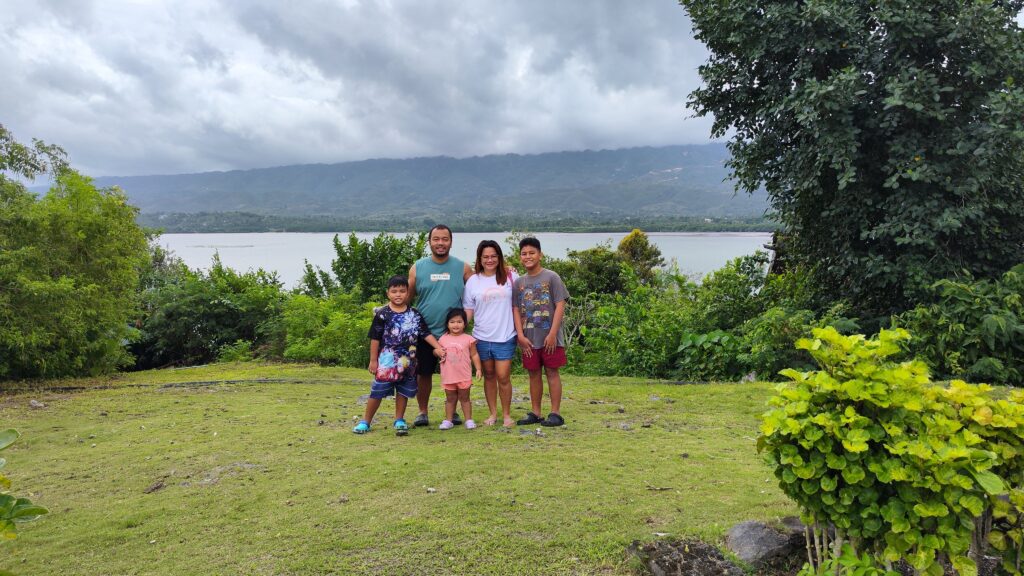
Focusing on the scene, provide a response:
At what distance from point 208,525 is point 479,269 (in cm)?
300

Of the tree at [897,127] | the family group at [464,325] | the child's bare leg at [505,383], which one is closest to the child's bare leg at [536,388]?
the family group at [464,325]

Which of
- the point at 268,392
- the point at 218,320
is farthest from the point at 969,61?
the point at 218,320

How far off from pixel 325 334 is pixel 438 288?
7.20 m

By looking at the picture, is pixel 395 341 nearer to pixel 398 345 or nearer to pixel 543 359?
pixel 398 345

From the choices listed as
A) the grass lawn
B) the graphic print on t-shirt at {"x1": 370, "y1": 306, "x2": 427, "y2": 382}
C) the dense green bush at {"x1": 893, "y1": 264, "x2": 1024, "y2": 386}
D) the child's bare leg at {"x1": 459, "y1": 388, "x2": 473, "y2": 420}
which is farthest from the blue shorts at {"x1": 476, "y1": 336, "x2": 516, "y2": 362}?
the dense green bush at {"x1": 893, "y1": 264, "x2": 1024, "y2": 386}

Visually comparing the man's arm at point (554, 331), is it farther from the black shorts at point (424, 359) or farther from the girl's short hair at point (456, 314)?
the black shorts at point (424, 359)

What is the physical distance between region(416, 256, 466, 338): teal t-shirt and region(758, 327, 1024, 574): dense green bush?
3.68 metres

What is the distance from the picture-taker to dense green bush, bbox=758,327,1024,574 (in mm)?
2057

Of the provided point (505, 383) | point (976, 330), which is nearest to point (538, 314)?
point (505, 383)

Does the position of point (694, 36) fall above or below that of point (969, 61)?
above

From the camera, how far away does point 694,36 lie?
915 centimetres

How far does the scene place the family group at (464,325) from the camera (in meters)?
5.47

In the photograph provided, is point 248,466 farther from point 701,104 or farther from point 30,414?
point 701,104

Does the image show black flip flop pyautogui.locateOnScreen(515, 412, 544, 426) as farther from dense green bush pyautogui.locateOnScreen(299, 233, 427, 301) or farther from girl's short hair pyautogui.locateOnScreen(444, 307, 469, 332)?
dense green bush pyautogui.locateOnScreen(299, 233, 427, 301)
